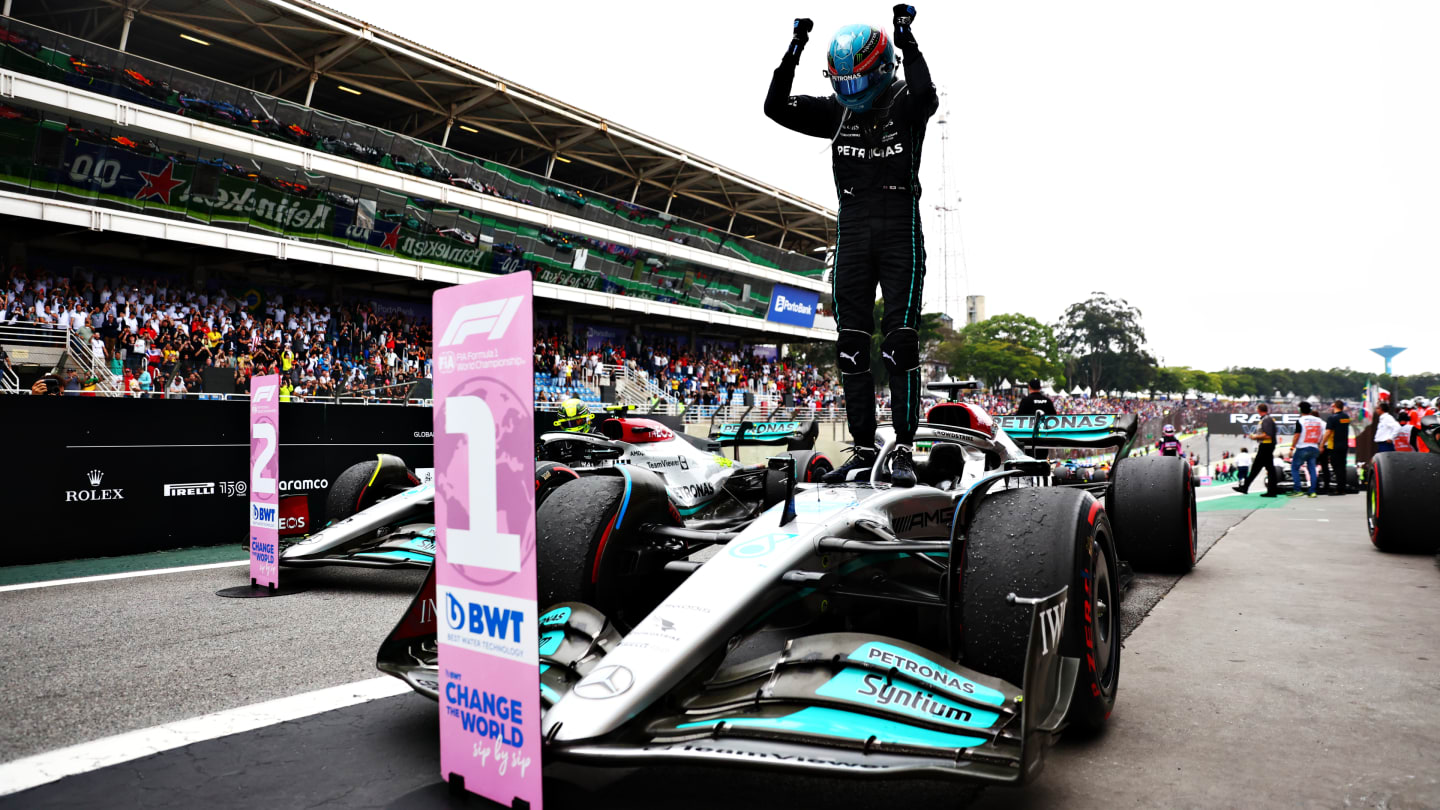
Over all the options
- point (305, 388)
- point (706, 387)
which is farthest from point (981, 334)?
point (305, 388)

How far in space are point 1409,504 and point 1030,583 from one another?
586 cm

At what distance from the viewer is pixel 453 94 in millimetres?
26312

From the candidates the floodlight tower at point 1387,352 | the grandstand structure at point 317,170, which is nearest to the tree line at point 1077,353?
the floodlight tower at point 1387,352

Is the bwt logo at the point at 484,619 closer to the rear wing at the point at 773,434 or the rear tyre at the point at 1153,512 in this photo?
the rear tyre at the point at 1153,512

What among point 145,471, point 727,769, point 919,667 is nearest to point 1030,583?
point 919,667

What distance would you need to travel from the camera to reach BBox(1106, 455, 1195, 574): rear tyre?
224 inches

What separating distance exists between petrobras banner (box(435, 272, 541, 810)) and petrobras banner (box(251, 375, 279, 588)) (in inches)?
153

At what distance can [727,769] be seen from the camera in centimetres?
205

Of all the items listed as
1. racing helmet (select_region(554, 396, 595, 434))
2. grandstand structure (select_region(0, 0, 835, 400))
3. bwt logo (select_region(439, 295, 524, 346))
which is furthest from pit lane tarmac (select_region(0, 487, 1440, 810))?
grandstand structure (select_region(0, 0, 835, 400))

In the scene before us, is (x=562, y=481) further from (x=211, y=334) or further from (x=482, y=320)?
(x=211, y=334)

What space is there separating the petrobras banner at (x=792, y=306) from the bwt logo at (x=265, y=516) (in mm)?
33885

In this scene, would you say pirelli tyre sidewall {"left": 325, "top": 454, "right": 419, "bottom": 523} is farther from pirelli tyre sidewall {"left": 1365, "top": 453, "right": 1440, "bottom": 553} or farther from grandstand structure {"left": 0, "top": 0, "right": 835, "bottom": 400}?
grandstand structure {"left": 0, "top": 0, "right": 835, "bottom": 400}

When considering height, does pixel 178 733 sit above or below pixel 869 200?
below

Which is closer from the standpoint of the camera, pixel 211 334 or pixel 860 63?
pixel 860 63
